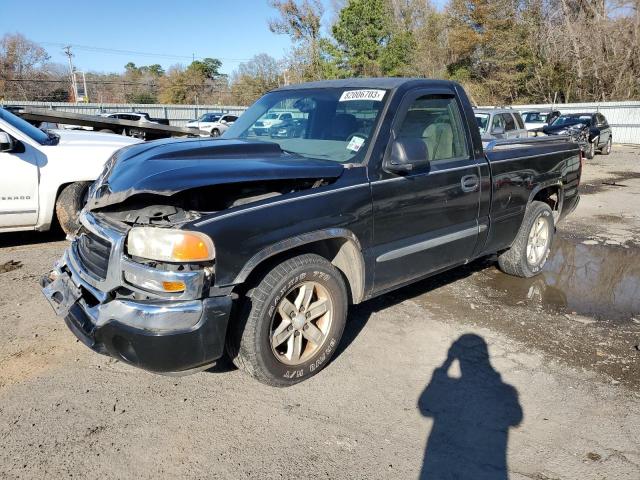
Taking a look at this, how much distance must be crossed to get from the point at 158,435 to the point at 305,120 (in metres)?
2.48

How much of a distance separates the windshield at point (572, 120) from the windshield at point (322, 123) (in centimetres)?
1939

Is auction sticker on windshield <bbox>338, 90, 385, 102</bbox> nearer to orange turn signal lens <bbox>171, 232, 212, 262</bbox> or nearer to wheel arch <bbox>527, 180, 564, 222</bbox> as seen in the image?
orange turn signal lens <bbox>171, 232, 212, 262</bbox>

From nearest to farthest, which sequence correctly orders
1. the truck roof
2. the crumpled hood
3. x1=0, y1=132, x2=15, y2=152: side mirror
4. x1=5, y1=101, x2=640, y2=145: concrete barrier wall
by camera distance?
the crumpled hood < the truck roof < x1=0, y1=132, x2=15, y2=152: side mirror < x1=5, y1=101, x2=640, y2=145: concrete barrier wall

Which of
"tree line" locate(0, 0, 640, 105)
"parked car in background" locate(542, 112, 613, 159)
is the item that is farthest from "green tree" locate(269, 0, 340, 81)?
"parked car in background" locate(542, 112, 613, 159)

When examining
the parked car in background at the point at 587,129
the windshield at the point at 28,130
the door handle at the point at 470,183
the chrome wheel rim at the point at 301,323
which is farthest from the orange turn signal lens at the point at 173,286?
the parked car in background at the point at 587,129

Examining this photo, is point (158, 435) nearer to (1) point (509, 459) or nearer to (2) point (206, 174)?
(2) point (206, 174)

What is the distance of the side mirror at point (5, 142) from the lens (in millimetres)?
5410

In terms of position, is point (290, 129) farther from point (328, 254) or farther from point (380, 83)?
point (328, 254)

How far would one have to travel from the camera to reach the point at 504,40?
134 ft

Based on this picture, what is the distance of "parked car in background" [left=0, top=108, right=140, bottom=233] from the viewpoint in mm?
5566

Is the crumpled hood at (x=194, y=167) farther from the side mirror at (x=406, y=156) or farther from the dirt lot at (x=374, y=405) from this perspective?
the dirt lot at (x=374, y=405)

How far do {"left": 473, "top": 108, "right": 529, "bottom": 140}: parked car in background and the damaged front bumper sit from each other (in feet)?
35.8

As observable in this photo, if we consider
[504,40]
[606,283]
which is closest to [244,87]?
[504,40]

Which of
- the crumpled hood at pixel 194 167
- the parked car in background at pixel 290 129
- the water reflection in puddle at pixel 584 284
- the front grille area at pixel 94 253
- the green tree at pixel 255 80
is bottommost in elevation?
the water reflection in puddle at pixel 584 284
